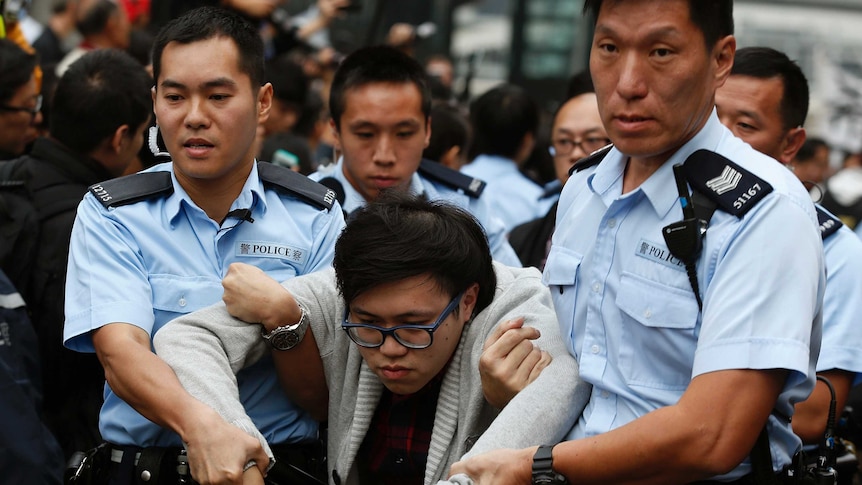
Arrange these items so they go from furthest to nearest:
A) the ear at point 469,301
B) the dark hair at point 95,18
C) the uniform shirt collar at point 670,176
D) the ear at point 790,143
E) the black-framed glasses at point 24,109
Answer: the dark hair at point 95,18 < the black-framed glasses at point 24,109 < the ear at point 790,143 < the ear at point 469,301 < the uniform shirt collar at point 670,176

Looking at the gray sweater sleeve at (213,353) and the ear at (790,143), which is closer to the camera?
the gray sweater sleeve at (213,353)

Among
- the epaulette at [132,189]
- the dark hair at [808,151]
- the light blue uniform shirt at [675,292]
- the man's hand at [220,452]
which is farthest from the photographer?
the dark hair at [808,151]

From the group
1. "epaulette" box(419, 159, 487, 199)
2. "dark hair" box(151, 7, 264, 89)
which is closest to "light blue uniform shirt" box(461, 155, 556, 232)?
"epaulette" box(419, 159, 487, 199)

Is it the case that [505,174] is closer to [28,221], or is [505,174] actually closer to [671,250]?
[28,221]

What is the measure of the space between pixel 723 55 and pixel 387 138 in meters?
2.28

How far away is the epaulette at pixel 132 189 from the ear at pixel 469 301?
3.09 feet

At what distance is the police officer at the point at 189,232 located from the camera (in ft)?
10.1

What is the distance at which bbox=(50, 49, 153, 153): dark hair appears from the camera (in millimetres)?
4355

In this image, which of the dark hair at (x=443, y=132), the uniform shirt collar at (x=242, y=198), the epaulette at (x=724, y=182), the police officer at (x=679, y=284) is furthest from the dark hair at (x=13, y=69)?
the epaulette at (x=724, y=182)

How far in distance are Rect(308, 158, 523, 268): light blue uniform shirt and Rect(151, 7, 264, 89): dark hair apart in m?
1.22

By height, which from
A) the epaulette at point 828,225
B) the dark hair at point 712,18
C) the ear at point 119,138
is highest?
the dark hair at point 712,18

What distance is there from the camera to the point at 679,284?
2.44 meters

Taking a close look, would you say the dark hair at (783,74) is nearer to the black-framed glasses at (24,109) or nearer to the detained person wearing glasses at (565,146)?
the detained person wearing glasses at (565,146)

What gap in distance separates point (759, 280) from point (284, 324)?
128 centimetres
